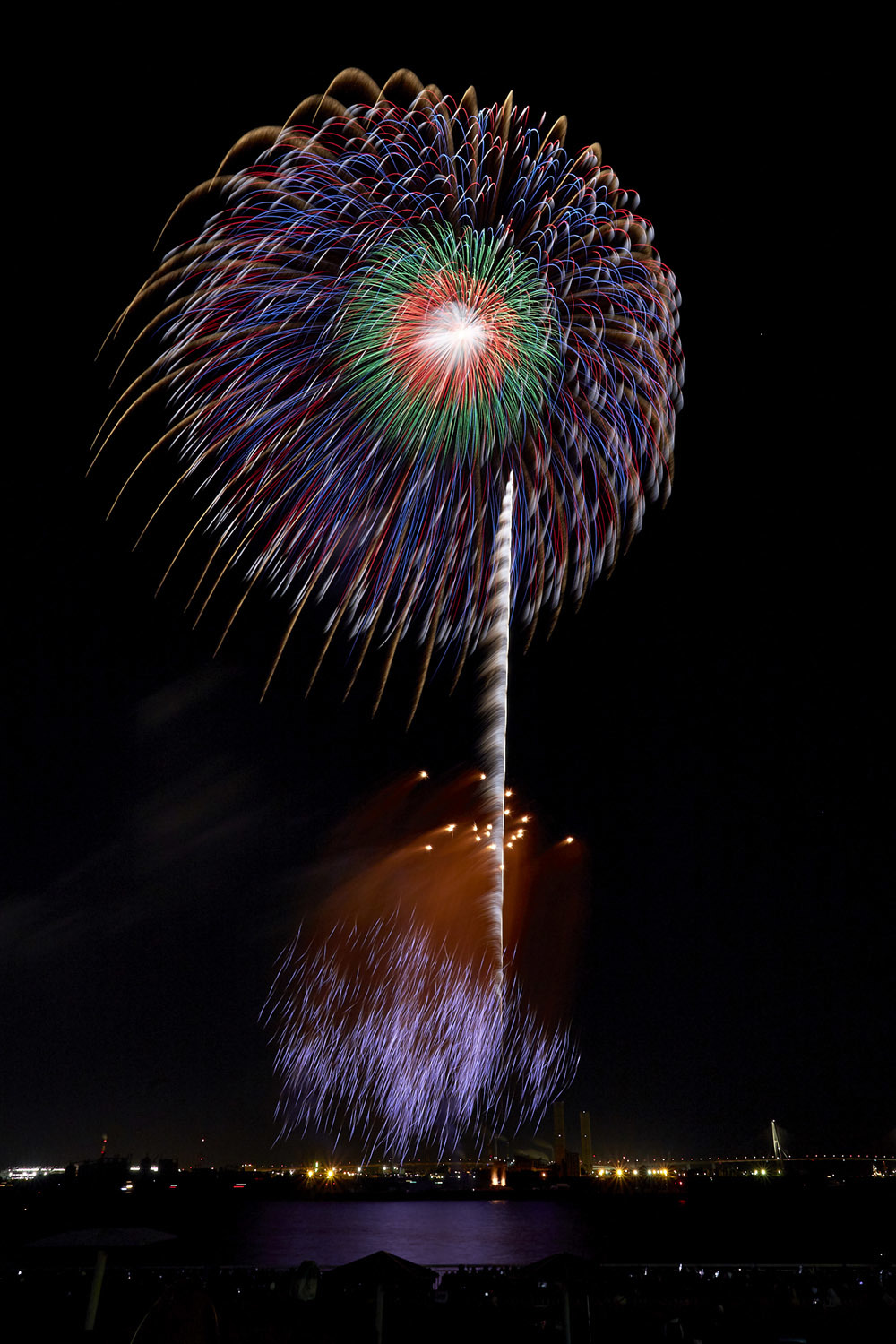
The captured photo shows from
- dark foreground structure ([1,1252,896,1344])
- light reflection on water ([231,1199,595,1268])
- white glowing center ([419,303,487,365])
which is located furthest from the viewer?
light reflection on water ([231,1199,595,1268])

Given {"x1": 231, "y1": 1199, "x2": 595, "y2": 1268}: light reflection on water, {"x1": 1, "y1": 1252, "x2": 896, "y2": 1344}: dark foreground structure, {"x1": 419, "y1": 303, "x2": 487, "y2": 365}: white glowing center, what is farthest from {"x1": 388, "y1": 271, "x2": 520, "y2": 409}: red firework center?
{"x1": 231, "y1": 1199, "x2": 595, "y2": 1268}: light reflection on water

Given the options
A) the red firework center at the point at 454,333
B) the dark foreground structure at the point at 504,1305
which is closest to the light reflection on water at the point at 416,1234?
the dark foreground structure at the point at 504,1305

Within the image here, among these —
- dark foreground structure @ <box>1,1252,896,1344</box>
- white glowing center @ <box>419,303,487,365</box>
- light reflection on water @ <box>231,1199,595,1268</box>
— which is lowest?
dark foreground structure @ <box>1,1252,896,1344</box>

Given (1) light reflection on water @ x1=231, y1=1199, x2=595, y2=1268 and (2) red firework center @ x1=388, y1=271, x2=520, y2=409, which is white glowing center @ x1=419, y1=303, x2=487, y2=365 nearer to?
(2) red firework center @ x1=388, y1=271, x2=520, y2=409

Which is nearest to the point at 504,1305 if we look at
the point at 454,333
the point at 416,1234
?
the point at 454,333

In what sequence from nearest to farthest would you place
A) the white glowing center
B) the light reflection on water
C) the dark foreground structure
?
the dark foreground structure
the white glowing center
the light reflection on water

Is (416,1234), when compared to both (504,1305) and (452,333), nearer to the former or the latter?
(504,1305)

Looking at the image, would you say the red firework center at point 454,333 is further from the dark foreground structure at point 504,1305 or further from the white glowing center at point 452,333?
the dark foreground structure at point 504,1305
